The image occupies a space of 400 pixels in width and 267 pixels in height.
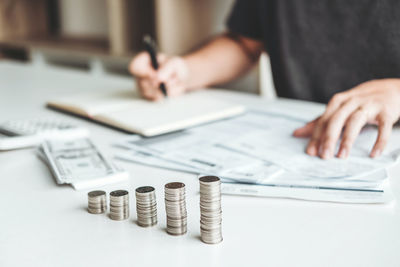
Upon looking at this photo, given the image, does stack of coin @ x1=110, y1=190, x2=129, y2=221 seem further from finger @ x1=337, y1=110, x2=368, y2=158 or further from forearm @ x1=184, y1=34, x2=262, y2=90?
forearm @ x1=184, y1=34, x2=262, y2=90

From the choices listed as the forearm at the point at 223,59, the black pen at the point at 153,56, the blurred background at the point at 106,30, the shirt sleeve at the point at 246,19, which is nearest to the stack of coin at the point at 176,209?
the black pen at the point at 153,56

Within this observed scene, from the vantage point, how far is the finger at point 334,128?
2.26 feet

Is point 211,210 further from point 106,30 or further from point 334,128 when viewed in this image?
point 106,30

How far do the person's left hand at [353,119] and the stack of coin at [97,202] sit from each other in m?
0.33

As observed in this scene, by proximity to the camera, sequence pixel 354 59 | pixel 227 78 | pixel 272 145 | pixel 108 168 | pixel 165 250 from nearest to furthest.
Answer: pixel 165 250
pixel 108 168
pixel 272 145
pixel 354 59
pixel 227 78

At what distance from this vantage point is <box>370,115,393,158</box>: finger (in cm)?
69

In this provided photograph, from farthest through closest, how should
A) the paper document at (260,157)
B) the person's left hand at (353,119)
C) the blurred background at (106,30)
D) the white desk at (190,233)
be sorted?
the blurred background at (106,30)
the person's left hand at (353,119)
the paper document at (260,157)
the white desk at (190,233)

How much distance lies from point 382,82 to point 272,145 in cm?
25

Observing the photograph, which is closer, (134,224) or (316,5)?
(134,224)

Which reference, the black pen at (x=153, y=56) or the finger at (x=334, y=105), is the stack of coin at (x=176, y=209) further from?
the black pen at (x=153, y=56)

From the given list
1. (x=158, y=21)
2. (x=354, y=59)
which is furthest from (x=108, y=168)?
(x=158, y=21)

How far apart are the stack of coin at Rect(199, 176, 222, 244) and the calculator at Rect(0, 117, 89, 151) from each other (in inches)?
17.2

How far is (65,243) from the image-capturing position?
18.4 inches

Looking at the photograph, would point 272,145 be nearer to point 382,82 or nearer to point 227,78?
point 382,82
